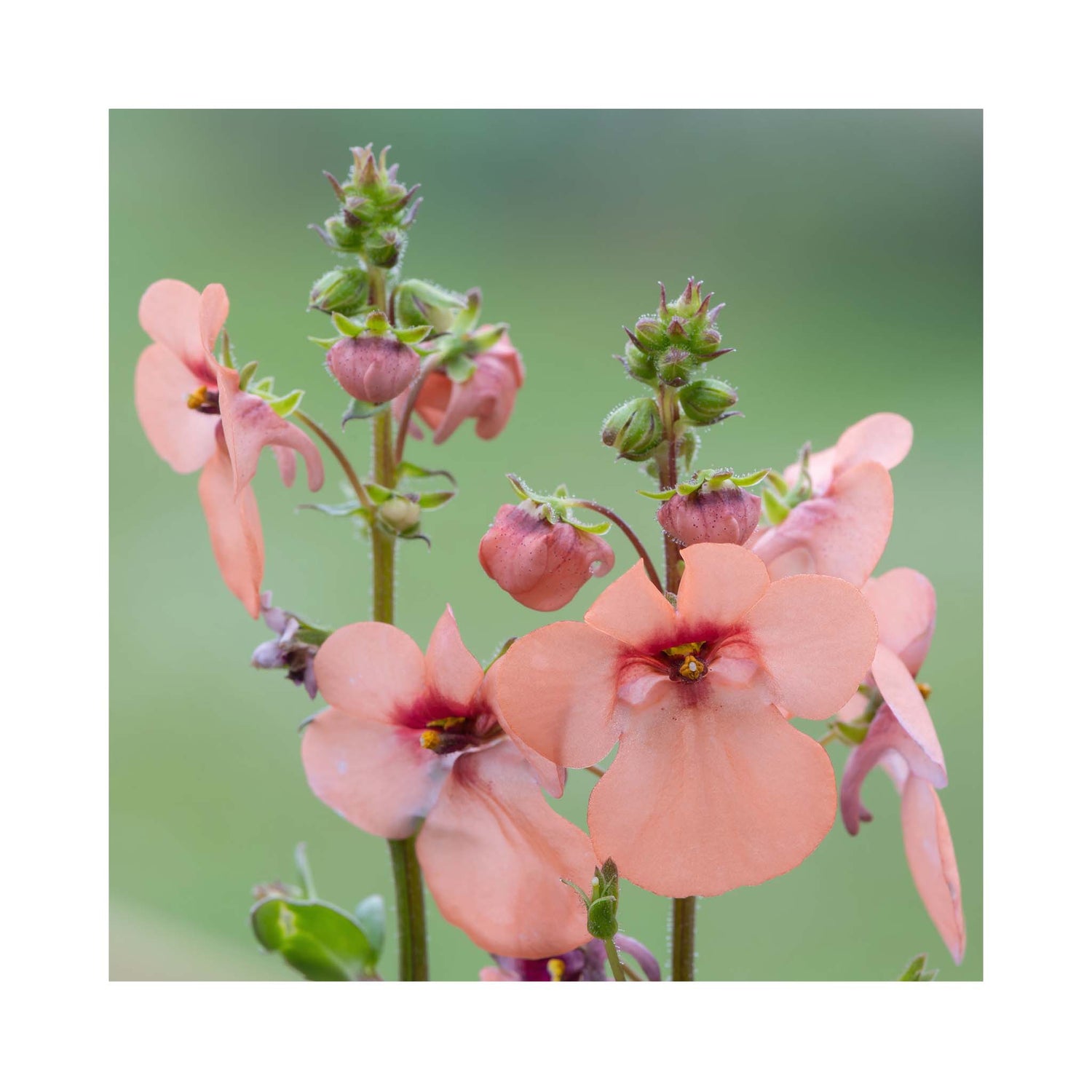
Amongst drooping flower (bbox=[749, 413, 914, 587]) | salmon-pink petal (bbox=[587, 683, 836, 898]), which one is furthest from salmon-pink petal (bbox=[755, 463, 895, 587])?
salmon-pink petal (bbox=[587, 683, 836, 898])

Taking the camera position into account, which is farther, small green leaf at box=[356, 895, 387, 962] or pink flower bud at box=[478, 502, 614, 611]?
small green leaf at box=[356, 895, 387, 962]

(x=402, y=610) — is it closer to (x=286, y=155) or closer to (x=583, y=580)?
(x=583, y=580)

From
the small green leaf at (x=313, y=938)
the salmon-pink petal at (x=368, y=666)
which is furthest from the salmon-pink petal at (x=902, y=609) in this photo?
the small green leaf at (x=313, y=938)

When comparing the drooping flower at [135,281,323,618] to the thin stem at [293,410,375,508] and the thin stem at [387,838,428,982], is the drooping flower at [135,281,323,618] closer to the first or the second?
the thin stem at [293,410,375,508]

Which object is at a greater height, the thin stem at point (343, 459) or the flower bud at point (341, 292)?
Answer: the flower bud at point (341, 292)

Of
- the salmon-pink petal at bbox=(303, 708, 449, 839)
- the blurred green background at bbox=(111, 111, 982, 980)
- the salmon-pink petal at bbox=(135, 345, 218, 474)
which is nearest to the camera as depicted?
the salmon-pink petal at bbox=(303, 708, 449, 839)

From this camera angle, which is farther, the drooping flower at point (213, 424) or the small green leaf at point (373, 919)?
the small green leaf at point (373, 919)

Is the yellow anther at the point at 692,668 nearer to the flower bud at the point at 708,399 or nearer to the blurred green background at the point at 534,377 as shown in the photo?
the flower bud at the point at 708,399
